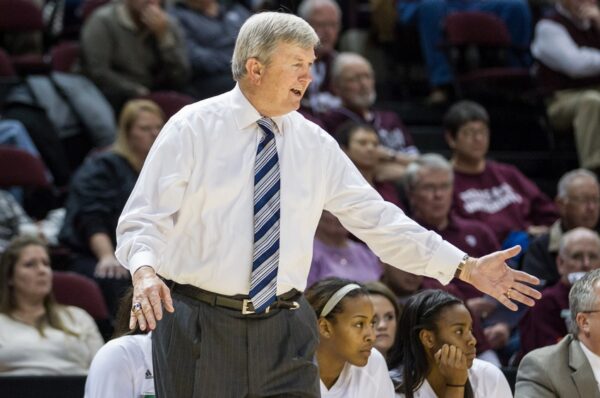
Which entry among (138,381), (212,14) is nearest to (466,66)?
(212,14)

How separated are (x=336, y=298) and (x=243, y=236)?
1.28 meters

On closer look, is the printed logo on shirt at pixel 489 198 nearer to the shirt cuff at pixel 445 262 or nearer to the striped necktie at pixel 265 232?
the shirt cuff at pixel 445 262

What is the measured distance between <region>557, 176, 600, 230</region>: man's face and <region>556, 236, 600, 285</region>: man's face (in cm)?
71

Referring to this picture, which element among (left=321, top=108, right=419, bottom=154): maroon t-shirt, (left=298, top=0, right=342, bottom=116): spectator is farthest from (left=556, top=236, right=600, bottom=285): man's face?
(left=298, top=0, right=342, bottom=116): spectator

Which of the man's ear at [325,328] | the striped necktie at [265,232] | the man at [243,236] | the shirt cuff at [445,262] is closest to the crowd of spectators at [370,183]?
the man's ear at [325,328]

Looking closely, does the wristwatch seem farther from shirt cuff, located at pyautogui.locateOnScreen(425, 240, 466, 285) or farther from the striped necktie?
the striped necktie

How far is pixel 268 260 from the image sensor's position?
336 cm

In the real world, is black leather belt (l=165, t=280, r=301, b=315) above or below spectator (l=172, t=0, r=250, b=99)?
above

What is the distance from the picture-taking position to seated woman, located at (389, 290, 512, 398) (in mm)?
4551

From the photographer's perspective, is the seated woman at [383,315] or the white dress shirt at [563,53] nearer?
the seated woman at [383,315]

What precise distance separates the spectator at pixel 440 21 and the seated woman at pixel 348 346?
14.8 feet

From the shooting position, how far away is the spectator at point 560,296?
19.7 ft

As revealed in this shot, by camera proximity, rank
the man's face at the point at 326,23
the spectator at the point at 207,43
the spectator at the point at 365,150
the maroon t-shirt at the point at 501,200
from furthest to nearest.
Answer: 1. the spectator at the point at 207,43
2. the man's face at the point at 326,23
3. the maroon t-shirt at the point at 501,200
4. the spectator at the point at 365,150

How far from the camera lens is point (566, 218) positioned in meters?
7.02
